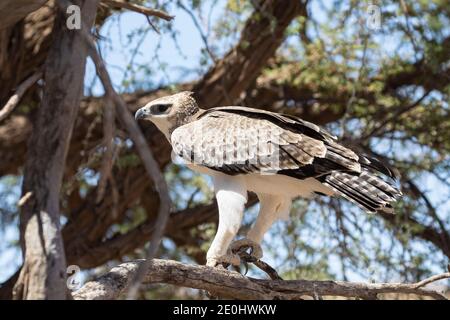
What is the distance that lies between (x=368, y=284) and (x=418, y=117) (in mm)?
3884

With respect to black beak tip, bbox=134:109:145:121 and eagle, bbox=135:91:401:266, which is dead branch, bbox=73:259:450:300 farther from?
black beak tip, bbox=134:109:145:121

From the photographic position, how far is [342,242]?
304 inches

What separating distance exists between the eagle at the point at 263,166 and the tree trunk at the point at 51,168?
4.23 ft

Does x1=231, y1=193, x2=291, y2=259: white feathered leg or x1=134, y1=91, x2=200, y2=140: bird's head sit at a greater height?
x1=134, y1=91, x2=200, y2=140: bird's head

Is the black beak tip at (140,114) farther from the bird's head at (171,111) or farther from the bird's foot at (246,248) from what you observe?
the bird's foot at (246,248)

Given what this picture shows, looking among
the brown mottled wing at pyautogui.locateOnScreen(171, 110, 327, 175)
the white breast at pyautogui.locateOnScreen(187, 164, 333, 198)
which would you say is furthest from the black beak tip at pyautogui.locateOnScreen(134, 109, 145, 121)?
the white breast at pyautogui.locateOnScreen(187, 164, 333, 198)

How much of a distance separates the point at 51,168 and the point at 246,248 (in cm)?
210

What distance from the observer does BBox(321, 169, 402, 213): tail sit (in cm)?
500

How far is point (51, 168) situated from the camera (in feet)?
12.0

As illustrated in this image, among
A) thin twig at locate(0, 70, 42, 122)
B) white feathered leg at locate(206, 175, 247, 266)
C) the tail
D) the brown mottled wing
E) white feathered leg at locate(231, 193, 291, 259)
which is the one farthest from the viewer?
white feathered leg at locate(231, 193, 291, 259)

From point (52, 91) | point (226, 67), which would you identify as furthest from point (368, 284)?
point (226, 67)

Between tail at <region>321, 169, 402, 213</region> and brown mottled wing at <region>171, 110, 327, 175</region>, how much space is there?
0.63ft
